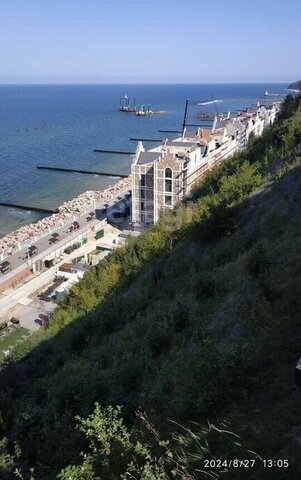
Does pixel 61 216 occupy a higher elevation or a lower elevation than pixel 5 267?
lower

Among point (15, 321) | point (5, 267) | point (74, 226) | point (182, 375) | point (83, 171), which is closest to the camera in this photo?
point (182, 375)

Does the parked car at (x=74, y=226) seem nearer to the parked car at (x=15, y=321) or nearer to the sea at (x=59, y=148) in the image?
the sea at (x=59, y=148)

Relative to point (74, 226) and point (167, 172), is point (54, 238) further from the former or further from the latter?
point (167, 172)

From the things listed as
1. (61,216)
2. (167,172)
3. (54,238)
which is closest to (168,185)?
(167,172)

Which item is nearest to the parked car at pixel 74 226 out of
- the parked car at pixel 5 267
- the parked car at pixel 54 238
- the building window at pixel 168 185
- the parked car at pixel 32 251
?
the parked car at pixel 54 238

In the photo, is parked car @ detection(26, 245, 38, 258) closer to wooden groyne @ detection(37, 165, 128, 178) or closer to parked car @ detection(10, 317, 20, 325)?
parked car @ detection(10, 317, 20, 325)

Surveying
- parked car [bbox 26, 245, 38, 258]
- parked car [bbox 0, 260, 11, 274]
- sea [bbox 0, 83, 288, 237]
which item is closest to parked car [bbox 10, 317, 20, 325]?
parked car [bbox 0, 260, 11, 274]

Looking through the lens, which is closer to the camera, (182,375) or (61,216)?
(182,375)
